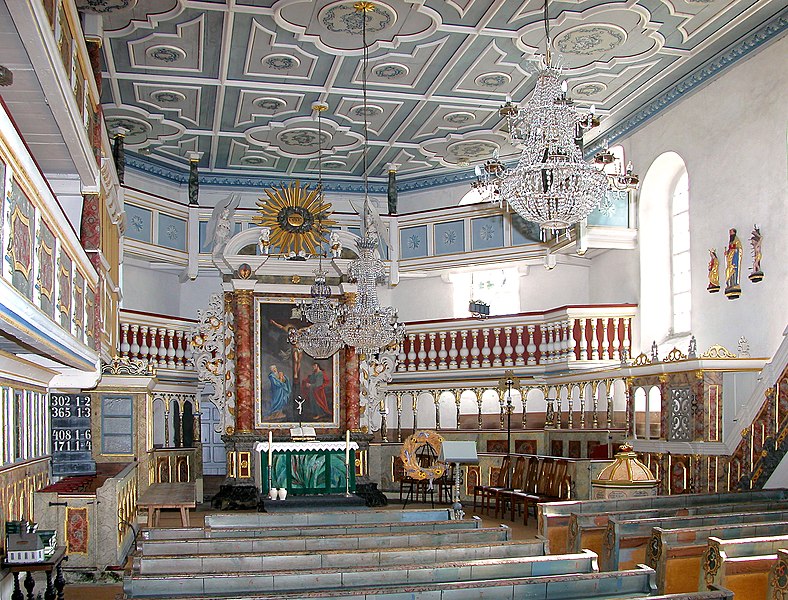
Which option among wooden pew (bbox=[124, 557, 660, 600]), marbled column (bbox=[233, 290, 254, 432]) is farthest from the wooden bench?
wooden pew (bbox=[124, 557, 660, 600])

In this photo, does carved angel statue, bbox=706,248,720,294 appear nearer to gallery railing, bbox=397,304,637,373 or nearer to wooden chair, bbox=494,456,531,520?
gallery railing, bbox=397,304,637,373

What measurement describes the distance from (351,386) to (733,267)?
844 centimetres

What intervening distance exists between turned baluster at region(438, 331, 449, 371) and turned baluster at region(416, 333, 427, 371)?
337mm

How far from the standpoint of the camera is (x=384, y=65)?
1531cm

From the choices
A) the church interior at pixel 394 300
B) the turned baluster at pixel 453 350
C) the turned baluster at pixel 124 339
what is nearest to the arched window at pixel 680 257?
the church interior at pixel 394 300

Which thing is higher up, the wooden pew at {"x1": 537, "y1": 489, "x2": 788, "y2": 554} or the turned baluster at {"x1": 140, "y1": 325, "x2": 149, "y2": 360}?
the turned baluster at {"x1": 140, "y1": 325, "x2": 149, "y2": 360}

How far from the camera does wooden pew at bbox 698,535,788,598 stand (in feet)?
20.7

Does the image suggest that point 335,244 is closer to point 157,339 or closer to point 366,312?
point 157,339

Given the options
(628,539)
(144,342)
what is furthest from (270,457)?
(628,539)

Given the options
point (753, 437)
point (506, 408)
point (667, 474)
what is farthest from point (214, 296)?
point (753, 437)

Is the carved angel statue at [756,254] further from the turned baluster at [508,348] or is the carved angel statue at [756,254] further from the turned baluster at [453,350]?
the turned baluster at [453,350]

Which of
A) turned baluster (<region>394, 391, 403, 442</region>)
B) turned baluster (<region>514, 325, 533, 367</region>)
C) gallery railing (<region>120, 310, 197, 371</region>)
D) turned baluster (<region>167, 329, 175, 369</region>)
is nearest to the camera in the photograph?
gallery railing (<region>120, 310, 197, 371</region>)

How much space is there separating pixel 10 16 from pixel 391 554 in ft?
16.0

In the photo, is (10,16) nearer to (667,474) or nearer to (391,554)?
(391,554)
